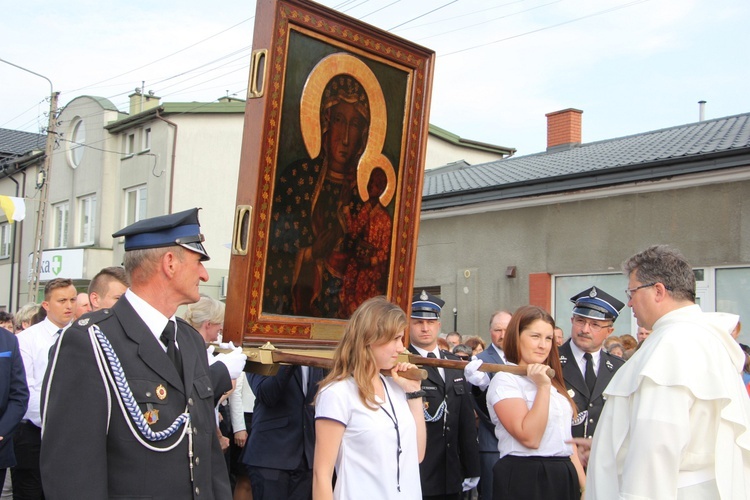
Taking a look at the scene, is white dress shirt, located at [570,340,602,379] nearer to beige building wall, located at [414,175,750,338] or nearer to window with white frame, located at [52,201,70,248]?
beige building wall, located at [414,175,750,338]

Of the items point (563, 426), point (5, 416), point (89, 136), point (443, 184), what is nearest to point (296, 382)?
point (563, 426)


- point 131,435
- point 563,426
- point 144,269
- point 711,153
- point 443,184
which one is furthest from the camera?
point 443,184

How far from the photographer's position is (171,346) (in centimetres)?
300

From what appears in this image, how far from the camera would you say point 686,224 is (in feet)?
37.2

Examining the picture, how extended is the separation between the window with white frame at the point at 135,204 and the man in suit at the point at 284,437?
68.1 ft

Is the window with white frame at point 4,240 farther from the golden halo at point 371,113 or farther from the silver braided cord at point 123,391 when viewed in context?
the silver braided cord at point 123,391

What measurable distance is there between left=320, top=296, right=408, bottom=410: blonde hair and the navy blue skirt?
1.17 m

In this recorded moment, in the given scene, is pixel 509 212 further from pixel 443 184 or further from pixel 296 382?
pixel 296 382

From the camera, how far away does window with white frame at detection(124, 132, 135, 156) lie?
25.3m

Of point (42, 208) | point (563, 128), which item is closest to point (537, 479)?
point (563, 128)

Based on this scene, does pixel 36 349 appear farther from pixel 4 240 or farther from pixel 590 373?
pixel 4 240

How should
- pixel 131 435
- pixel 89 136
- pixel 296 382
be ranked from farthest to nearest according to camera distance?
pixel 89 136 < pixel 296 382 < pixel 131 435

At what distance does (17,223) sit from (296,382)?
1137 inches

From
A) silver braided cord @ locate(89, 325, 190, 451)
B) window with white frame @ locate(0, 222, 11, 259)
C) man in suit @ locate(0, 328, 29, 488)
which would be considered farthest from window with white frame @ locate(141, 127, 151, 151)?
silver braided cord @ locate(89, 325, 190, 451)
